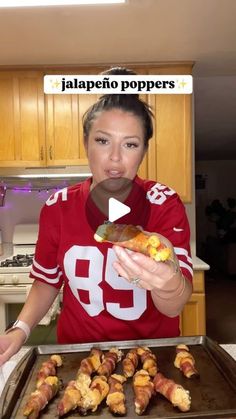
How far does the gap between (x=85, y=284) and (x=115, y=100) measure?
0.45 m

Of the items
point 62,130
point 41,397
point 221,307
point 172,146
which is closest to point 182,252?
point 41,397

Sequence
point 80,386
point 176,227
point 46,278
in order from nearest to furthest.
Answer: point 80,386 < point 176,227 < point 46,278

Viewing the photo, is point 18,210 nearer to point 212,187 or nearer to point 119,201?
point 119,201

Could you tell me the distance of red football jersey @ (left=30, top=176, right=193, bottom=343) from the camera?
0.99 m

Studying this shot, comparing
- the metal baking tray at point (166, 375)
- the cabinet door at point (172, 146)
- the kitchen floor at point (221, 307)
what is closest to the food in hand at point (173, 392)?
the metal baking tray at point (166, 375)

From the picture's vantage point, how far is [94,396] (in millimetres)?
711

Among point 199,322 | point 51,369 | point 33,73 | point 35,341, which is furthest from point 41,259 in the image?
point 33,73

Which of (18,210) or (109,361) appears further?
(18,210)

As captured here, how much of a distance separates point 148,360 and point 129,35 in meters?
1.68

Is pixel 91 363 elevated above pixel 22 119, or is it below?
below

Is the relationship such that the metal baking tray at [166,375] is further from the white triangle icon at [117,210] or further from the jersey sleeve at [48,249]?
the white triangle icon at [117,210]

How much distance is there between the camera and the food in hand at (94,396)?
700mm

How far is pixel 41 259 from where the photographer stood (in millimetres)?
1050

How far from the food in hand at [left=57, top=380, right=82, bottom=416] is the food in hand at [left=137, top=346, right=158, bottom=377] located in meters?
0.16
